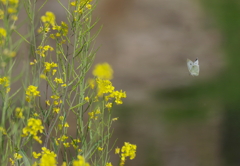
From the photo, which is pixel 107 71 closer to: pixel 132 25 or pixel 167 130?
pixel 167 130

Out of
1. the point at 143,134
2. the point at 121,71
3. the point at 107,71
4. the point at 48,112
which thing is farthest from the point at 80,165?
the point at 121,71

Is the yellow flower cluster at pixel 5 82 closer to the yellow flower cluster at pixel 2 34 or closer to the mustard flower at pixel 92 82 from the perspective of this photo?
the yellow flower cluster at pixel 2 34

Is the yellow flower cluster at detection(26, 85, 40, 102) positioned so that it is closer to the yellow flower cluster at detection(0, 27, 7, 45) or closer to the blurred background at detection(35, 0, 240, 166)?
the yellow flower cluster at detection(0, 27, 7, 45)

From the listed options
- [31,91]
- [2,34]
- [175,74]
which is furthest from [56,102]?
[175,74]

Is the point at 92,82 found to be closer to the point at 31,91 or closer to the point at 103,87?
the point at 103,87

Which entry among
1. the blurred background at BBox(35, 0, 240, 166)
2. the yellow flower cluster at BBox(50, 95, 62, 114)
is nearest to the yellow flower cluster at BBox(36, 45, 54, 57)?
the yellow flower cluster at BBox(50, 95, 62, 114)

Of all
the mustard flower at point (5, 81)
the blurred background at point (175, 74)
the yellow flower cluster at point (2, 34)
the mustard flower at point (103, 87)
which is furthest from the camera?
the blurred background at point (175, 74)

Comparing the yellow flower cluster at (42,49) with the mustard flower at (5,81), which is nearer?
the mustard flower at (5,81)

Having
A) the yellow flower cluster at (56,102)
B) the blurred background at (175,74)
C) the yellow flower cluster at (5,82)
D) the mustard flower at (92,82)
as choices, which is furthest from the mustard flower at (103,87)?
the blurred background at (175,74)
